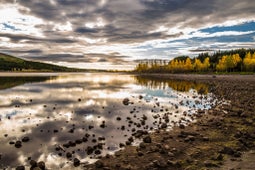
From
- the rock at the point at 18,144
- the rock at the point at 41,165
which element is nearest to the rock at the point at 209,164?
the rock at the point at 41,165

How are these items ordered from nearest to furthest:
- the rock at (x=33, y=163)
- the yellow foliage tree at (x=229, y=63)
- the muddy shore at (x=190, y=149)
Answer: the rock at (x=33, y=163), the muddy shore at (x=190, y=149), the yellow foliage tree at (x=229, y=63)

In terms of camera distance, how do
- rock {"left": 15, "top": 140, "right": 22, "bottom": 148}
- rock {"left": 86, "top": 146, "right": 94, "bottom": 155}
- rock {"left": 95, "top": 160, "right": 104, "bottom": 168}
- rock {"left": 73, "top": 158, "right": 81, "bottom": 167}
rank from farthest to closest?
rock {"left": 15, "top": 140, "right": 22, "bottom": 148} < rock {"left": 86, "top": 146, "right": 94, "bottom": 155} < rock {"left": 73, "top": 158, "right": 81, "bottom": 167} < rock {"left": 95, "top": 160, "right": 104, "bottom": 168}

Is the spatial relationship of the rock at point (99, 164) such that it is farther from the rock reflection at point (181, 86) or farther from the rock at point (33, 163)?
the rock reflection at point (181, 86)

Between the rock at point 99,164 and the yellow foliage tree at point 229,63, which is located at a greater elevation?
the yellow foliage tree at point 229,63

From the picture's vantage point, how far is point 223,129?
19.9 meters

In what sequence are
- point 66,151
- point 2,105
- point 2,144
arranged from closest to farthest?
point 66,151, point 2,144, point 2,105

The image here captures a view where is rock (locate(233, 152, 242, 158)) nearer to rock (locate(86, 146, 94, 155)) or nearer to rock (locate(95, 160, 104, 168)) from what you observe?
rock (locate(95, 160, 104, 168))

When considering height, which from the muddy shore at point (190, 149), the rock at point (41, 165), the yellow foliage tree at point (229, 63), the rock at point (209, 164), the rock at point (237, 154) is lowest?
the muddy shore at point (190, 149)

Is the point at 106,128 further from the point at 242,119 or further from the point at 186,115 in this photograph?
the point at 242,119

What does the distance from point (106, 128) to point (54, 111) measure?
34.7ft

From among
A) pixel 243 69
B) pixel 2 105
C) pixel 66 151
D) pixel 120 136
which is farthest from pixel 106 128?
pixel 243 69

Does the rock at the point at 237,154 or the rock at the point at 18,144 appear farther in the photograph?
the rock at the point at 18,144

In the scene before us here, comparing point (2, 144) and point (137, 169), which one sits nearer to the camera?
A: point (137, 169)

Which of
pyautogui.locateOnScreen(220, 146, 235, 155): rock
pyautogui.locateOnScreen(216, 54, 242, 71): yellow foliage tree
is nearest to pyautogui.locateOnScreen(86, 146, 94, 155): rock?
pyautogui.locateOnScreen(220, 146, 235, 155): rock
